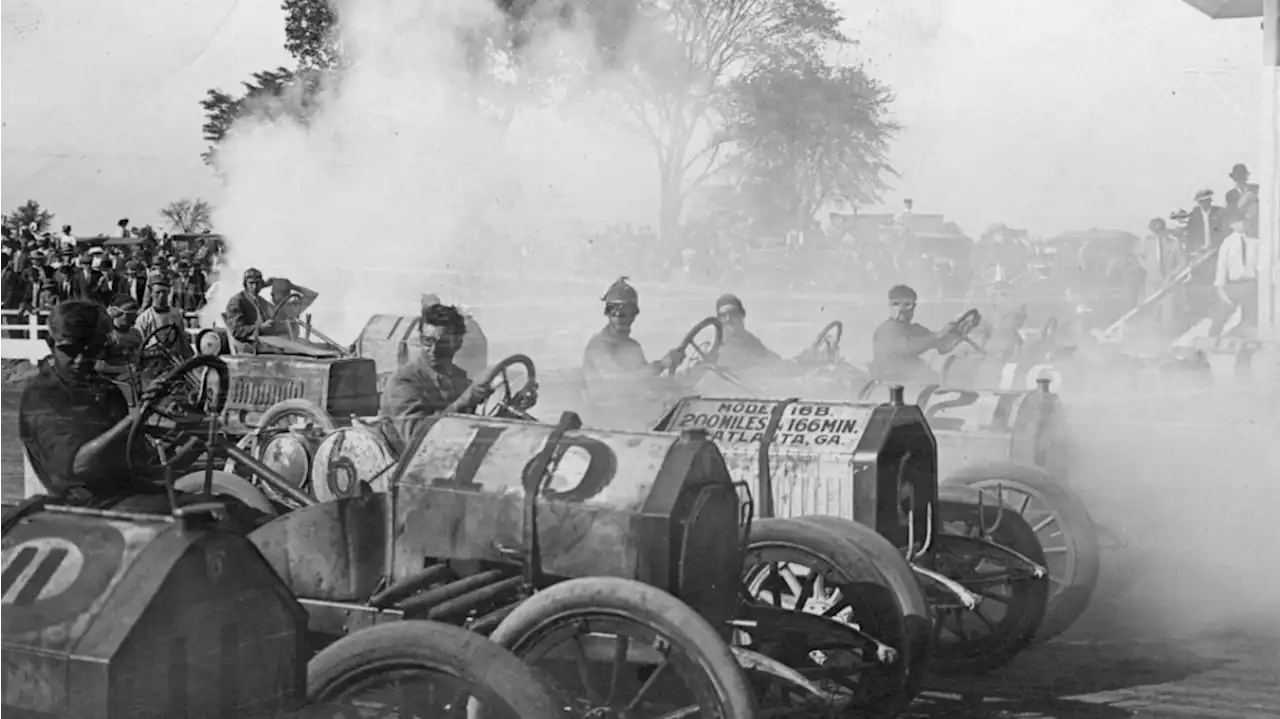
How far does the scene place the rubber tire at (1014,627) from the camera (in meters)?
7.25

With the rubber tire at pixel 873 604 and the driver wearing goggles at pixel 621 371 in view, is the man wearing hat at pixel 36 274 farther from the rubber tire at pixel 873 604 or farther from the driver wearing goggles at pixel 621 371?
the rubber tire at pixel 873 604

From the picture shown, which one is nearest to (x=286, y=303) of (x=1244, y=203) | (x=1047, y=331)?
(x=1047, y=331)

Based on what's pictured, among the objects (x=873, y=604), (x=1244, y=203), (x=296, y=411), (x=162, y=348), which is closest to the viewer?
(x=873, y=604)

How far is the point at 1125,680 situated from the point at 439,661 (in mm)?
4091

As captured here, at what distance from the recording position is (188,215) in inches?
1224

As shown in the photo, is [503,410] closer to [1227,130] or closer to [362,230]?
A: [362,230]

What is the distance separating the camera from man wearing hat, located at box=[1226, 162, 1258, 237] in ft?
52.3

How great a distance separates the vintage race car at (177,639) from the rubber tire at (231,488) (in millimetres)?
2510

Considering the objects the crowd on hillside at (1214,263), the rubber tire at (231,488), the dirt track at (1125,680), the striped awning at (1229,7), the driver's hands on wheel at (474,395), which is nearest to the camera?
the driver's hands on wheel at (474,395)

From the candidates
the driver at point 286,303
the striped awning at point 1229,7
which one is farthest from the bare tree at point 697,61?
the driver at point 286,303

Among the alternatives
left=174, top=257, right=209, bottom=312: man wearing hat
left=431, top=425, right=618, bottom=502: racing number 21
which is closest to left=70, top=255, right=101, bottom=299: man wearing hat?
left=174, top=257, right=209, bottom=312: man wearing hat

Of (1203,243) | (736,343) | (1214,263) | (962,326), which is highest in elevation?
(1203,243)

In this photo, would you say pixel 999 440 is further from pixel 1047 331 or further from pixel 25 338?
pixel 25 338

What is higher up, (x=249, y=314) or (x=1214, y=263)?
(x=1214, y=263)
